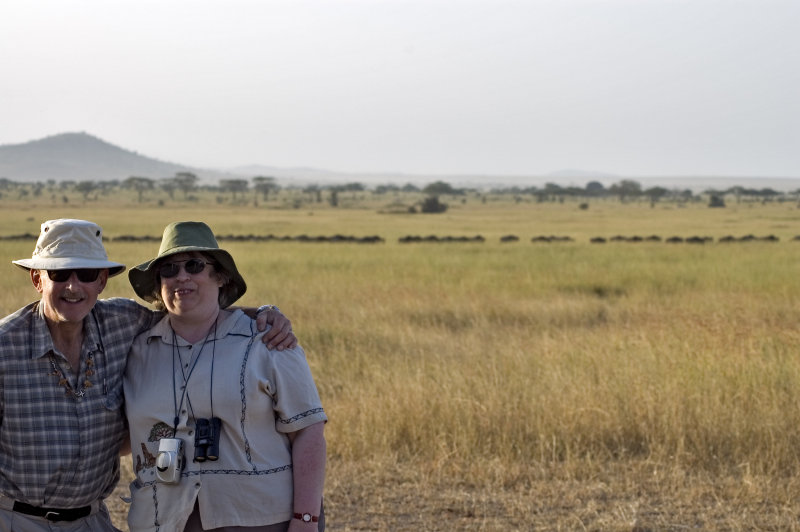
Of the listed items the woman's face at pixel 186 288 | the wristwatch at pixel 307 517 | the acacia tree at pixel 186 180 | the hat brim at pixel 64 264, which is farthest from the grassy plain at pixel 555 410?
the acacia tree at pixel 186 180

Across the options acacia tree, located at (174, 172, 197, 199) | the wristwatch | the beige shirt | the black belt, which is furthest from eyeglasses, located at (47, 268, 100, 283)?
acacia tree, located at (174, 172, 197, 199)

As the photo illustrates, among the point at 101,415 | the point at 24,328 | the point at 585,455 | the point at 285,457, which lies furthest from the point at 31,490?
the point at 585,455

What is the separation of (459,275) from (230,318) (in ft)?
57.6

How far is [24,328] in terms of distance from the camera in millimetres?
3107

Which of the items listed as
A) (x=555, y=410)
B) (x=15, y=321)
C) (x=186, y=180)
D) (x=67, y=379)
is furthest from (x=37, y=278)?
(x=186, y=180)

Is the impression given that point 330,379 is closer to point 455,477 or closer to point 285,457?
point 455,477

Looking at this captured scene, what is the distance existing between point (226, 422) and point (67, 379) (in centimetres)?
53

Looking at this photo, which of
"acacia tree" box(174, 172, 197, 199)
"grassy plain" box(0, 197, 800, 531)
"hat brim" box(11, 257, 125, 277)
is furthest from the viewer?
"acacia tree" box(174, 172, 197, 199)

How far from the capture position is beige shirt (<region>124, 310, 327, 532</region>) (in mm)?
3107

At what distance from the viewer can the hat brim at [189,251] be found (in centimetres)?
320

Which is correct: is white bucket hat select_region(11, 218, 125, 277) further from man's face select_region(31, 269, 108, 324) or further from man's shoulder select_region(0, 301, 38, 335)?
man's shoulder select_region(0, 301, 38, 335)

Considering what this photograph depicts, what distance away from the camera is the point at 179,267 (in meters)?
3.24

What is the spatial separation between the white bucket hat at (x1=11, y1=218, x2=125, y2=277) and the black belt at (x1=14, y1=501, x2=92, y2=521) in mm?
779

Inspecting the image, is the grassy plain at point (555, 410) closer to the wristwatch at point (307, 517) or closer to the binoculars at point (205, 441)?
the wristwatch at point (307, 517)
